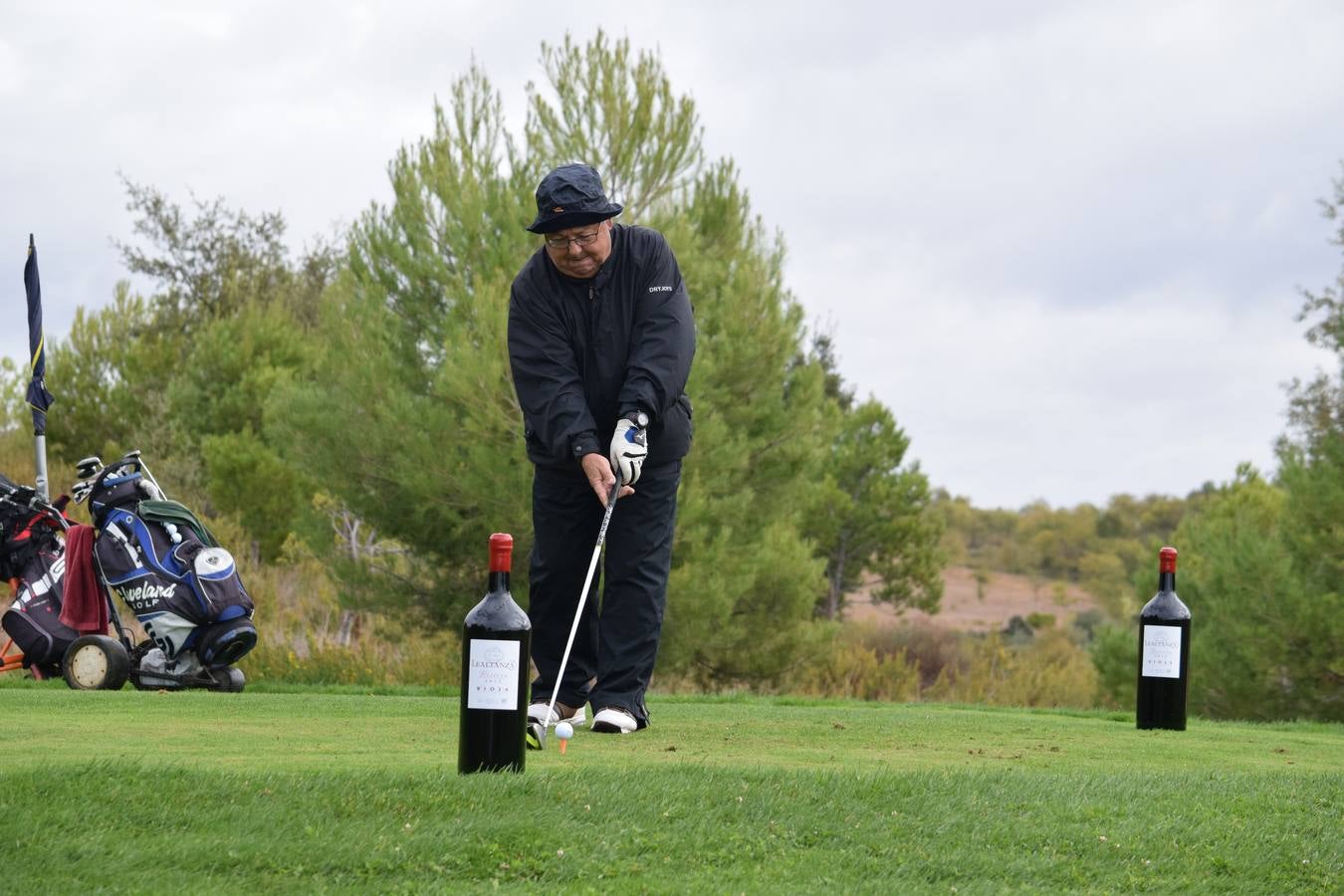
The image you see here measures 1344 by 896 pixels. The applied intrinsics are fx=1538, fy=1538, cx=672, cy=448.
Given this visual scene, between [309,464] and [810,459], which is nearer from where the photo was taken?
[309,464]

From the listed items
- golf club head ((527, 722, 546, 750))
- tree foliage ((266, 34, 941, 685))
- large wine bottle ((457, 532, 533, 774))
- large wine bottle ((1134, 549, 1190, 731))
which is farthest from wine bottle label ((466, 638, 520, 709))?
tree foliage ((266, 34, 941, 685))

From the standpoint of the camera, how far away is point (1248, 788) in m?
4.38

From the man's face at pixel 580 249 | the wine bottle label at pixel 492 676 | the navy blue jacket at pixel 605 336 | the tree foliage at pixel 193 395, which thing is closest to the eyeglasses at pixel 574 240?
the man's face at pixel 580 249

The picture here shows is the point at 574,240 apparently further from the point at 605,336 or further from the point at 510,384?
the point at 510,384

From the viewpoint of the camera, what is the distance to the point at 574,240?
17.4ft

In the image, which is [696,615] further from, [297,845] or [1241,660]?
[297,845]

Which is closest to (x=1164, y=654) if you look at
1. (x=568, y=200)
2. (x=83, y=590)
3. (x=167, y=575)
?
(x=568, y=200)

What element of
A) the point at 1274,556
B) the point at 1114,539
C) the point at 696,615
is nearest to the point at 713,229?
the point at 696,615

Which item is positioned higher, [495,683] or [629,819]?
[495,683]

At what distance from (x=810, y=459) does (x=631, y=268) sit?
16.1 m

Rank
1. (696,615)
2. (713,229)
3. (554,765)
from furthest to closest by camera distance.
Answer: (713,229) < (696,615) < (554,765)

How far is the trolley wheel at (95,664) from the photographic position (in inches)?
301

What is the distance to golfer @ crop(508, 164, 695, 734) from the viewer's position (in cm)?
525

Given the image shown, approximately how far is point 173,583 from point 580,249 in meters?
3.48
